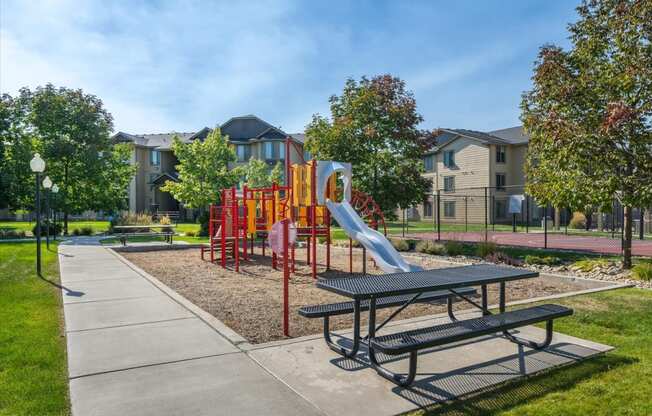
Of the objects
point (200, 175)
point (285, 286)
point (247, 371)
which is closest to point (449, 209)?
point (200, 175)

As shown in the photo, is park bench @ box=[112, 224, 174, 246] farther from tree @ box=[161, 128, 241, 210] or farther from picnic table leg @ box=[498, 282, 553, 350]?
picnic table leg @ box=[498, 282, 553, 350]

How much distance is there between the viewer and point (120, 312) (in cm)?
700

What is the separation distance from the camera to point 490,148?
124ft

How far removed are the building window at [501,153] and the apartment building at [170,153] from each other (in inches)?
787

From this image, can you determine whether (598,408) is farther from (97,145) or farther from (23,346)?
(97,145)

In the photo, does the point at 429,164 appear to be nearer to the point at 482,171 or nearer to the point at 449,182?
the point at 449,182

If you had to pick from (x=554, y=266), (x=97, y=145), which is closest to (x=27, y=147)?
(x=97, y=145)

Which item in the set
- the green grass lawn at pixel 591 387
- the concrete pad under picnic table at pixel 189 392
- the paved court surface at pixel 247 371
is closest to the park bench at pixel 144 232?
the paved court surface at pixel 247 371

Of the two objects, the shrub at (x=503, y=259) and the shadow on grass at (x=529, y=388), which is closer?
the shadow on grass at (x=529, y=388)

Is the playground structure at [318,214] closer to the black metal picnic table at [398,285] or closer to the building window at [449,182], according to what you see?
the black metal picnic table at [398,285]

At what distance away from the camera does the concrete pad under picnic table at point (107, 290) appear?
26.8ft

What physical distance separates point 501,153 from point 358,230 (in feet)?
105

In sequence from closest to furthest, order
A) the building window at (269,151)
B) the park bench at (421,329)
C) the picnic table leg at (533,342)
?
the park bench at (421,329), the picnic table leg at (533,342), the building window at (269,151)

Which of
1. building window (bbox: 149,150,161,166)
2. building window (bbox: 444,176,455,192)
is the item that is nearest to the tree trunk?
building window (bbox: 444,176,455,192)
